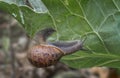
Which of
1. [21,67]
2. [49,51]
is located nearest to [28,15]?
[49,51]

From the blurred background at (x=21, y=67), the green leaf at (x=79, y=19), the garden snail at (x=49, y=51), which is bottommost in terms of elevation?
the blurred background at (x=21, y=67)

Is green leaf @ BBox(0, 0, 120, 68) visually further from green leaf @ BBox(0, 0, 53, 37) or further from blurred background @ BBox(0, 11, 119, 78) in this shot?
blurred background @ BBox(0, 11, 119, 78)

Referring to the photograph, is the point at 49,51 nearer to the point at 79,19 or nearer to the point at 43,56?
the point at 43,56

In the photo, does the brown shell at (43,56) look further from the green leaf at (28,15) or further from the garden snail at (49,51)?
the green leaf at (28,15)

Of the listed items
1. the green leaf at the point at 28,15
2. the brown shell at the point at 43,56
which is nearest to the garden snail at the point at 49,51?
the brown shell at the point at 43,56

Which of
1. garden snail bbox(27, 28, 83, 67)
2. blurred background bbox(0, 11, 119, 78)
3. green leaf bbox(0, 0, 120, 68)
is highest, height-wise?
green leaf bbox(0, 0, 120, 68)

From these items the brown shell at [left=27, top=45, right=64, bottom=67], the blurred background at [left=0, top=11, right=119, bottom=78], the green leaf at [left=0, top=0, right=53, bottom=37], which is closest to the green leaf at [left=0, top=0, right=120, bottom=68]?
the green leaf at [left=0, top=0, right=53, bottom=37]

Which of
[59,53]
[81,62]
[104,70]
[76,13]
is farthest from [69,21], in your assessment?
[104,70]
